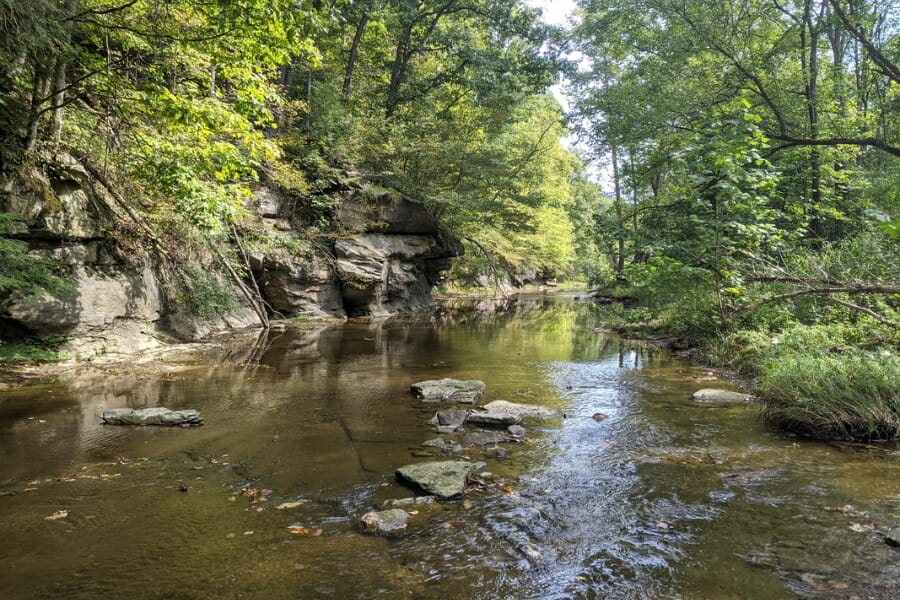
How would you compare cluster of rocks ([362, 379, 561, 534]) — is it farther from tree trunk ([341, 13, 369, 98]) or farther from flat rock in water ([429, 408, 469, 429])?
tree trunk ([341, 13, 369, 98])

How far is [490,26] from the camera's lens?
2442cm

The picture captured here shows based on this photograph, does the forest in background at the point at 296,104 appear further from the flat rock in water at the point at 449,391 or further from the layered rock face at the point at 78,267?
the flat rock in water at the point at 449,391

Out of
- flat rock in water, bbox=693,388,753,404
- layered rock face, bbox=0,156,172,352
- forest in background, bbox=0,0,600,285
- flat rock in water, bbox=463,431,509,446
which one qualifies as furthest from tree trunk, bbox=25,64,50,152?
flat rock in water, bbox=693,388,753,404

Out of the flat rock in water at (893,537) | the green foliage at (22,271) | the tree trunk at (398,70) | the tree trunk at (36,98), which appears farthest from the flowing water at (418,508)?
the tree trunk at (398,70)

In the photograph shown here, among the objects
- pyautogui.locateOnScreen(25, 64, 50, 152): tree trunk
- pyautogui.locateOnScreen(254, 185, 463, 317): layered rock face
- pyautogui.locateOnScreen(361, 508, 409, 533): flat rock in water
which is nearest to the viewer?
pyautogui.locateOnScreen(361, 508, 409, 533): flat rock in water

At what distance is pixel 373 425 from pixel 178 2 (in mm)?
7923

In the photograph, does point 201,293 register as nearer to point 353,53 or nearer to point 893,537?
point 893,537

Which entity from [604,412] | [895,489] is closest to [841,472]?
[895,489]

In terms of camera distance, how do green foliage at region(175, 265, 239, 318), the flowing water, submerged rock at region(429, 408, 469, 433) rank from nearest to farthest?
1. the flowing water
2. submerged rock at region(429, 408, 469, 433)
3. green foliage at region(175, 265, 239, 318)

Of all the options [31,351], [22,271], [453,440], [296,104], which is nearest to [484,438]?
[453,440]

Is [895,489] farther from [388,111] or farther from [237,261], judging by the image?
[388,111]

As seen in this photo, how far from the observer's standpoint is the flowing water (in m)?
3.29

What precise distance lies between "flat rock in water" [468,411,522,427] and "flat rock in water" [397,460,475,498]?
1.58 metres

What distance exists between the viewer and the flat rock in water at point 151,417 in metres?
6.41
